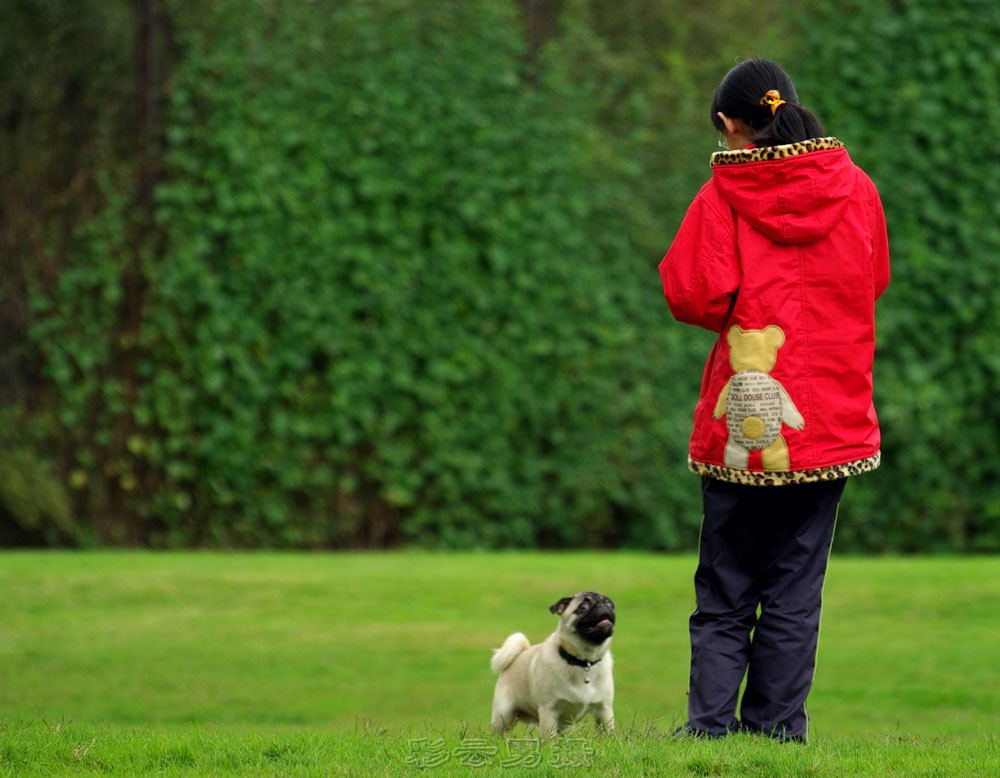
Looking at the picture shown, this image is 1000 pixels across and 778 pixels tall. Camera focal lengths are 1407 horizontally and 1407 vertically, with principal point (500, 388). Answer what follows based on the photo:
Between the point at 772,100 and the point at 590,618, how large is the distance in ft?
4.85

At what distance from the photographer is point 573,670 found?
4.00 meters

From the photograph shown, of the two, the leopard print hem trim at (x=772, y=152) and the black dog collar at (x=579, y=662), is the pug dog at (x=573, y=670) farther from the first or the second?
the leopard print hem trim at (x=772, y=152)

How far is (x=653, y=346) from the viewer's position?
9.41 m

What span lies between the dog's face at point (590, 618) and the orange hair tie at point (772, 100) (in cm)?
141

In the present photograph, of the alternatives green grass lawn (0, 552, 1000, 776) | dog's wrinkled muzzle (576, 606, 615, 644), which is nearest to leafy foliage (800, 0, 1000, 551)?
green grass lawn (0, 552, 1000, 776)

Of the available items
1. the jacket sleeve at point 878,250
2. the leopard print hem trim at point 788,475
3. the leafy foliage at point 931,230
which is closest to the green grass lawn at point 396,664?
the leopard print hem trim at point 788,475

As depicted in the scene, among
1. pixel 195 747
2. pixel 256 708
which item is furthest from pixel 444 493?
pixel 195 747

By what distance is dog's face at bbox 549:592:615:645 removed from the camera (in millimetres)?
3900

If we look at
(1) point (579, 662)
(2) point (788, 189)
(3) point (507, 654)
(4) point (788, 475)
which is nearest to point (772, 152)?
(2) point (788, 189)

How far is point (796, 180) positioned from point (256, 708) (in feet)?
9.12

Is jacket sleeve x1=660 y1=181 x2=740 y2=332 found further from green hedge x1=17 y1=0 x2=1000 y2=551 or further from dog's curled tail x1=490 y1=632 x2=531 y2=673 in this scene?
green hedge x1=17 y1=0 x2=1000 y2=551

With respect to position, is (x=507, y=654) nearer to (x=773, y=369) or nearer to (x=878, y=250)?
(x=773, y=369)

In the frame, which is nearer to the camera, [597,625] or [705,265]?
[705,265]

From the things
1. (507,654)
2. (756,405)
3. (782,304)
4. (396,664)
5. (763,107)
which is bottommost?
(396,664)
